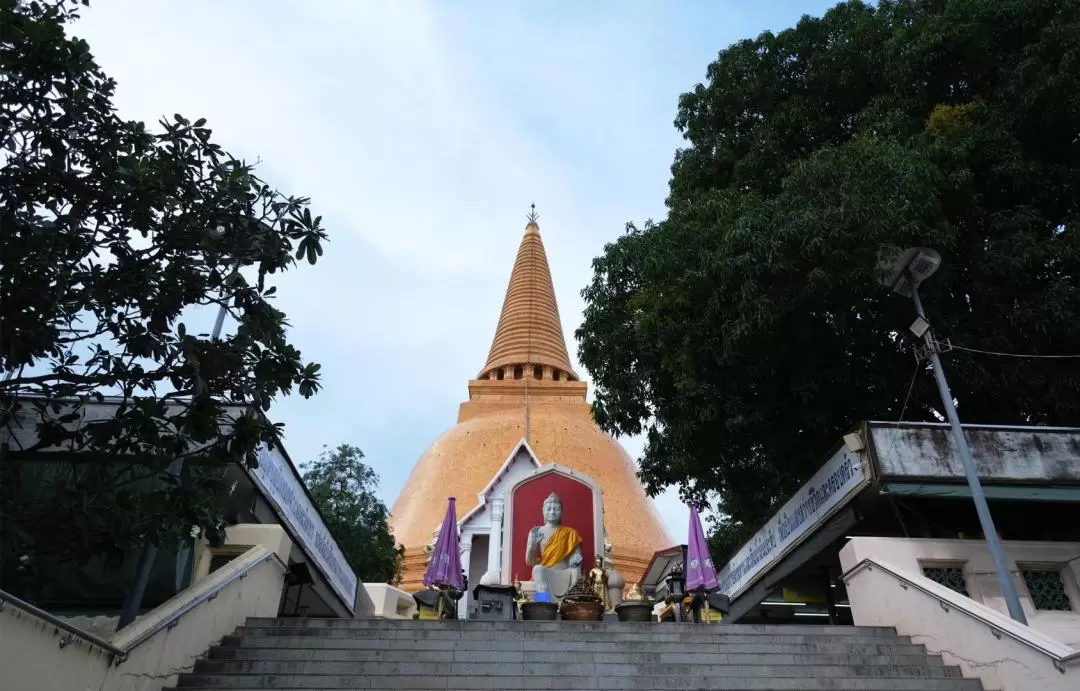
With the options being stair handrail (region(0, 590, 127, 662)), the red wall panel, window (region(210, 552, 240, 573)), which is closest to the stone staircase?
stair handrail (region(0, 590, 127, 662))

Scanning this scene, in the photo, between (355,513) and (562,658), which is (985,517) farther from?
(355,513)

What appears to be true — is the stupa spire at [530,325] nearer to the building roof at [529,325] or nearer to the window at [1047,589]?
the building roof at [529,325]

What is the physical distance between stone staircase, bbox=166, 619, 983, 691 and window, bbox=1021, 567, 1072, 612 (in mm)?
2434

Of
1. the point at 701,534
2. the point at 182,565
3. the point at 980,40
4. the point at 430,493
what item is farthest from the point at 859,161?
the point at 430,493

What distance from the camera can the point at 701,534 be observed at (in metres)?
13.0

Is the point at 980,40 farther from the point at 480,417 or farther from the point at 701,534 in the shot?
the point at 480,417

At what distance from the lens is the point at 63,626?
5.22m

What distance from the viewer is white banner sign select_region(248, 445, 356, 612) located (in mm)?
9789

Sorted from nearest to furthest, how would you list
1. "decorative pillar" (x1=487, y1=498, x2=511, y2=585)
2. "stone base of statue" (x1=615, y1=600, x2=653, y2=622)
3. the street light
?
1. the street light
2. "stone base of statue" (x1=615, y1=600, x2=653, y2=622)
3. "decorative pillar" (x1=487, y1=498, x2=511, y2=585)

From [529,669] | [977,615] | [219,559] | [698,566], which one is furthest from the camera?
[698,566]

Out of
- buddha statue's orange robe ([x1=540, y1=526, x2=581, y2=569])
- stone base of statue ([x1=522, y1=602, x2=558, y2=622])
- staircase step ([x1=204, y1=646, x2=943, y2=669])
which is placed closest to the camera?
staircase step ([x1=204, y1=646, x2=943, y2=669])

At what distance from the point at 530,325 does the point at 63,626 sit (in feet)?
106

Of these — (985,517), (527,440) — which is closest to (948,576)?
(985,517)

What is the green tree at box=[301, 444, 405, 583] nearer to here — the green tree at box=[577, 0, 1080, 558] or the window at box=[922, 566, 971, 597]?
the green tree at box=[577, 0, 1080, 558]
